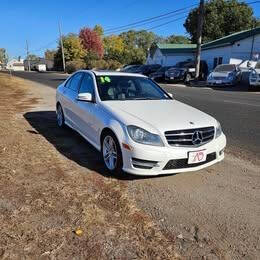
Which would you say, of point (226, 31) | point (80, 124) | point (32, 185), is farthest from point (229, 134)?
point (226, 31)

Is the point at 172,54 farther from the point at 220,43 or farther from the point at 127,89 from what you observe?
the point at 127,89

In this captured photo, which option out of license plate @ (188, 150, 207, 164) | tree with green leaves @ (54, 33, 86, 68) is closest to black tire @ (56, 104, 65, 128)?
license plate @ (188, 150, 207, 164)

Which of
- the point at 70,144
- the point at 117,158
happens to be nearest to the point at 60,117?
the point at 70,144

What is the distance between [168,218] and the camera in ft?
13.5

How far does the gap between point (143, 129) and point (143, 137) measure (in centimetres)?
11

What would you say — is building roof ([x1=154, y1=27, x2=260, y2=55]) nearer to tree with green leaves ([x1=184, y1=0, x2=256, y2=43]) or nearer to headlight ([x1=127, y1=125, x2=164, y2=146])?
tree with green leaves ([x1=184, y1=0, x2=256, y2=43])

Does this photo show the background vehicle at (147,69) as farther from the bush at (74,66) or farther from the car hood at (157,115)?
the car hood at (157,115)

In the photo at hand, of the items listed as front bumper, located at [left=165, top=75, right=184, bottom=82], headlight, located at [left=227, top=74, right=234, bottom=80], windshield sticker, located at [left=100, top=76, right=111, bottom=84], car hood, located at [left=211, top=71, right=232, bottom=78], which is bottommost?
front bumper, located at [left=165, top=75, right=184, bottom=82]

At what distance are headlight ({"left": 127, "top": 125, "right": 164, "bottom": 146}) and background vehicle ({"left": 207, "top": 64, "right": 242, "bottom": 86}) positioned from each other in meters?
20.7

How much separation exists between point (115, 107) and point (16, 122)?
475cm

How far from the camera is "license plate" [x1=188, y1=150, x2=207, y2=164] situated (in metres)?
4.96

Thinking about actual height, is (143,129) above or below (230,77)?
above

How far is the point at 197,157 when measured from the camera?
5.03m

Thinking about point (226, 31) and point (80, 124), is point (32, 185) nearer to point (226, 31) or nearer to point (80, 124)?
point (80, 124)
